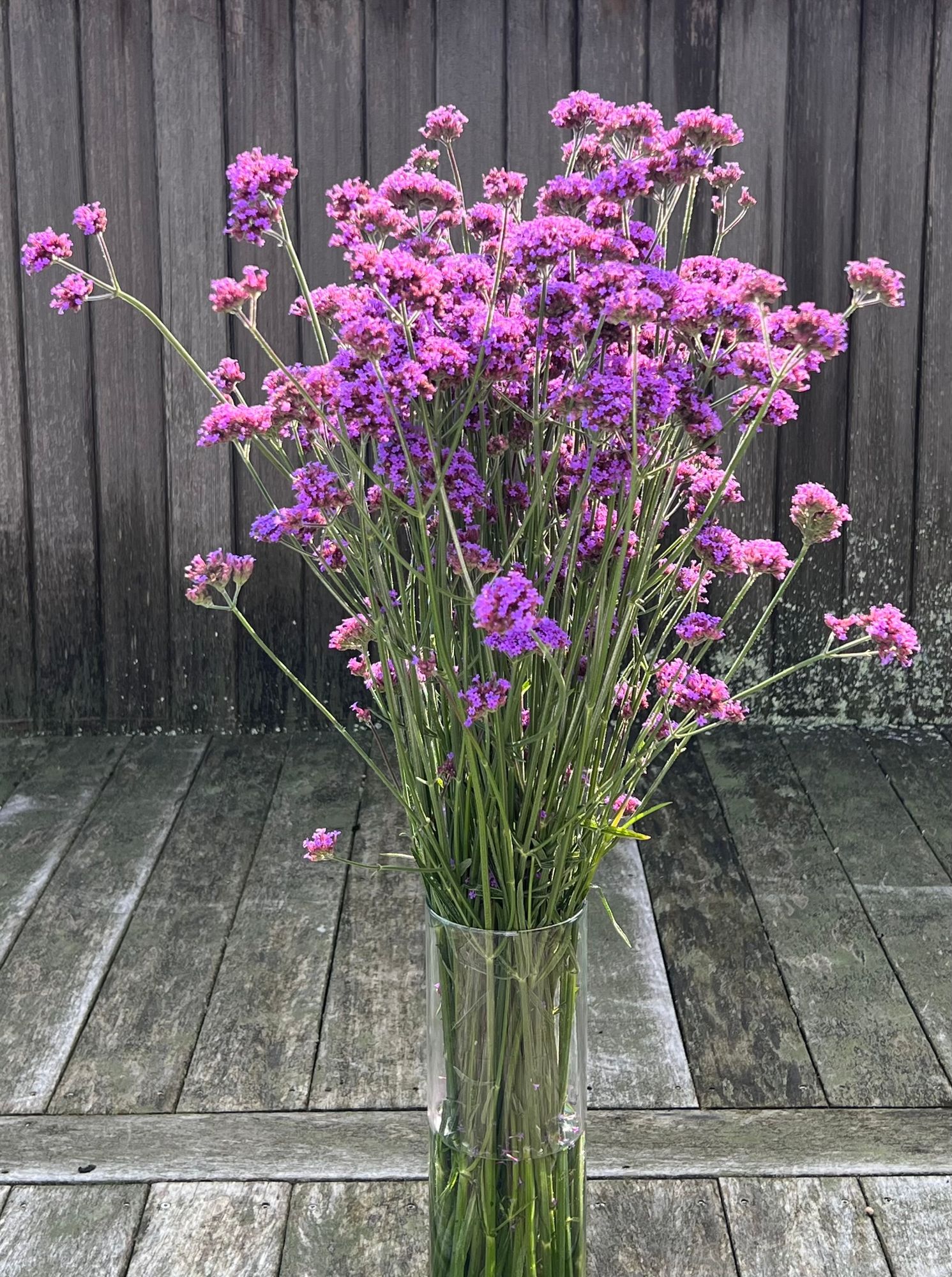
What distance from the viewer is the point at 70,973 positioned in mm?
2193

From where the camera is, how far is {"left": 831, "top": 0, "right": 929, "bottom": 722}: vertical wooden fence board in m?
3.13

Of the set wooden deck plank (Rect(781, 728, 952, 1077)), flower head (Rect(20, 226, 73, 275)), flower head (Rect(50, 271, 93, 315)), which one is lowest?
wooden deck plank (Rect(781, 728, 952, 1077))

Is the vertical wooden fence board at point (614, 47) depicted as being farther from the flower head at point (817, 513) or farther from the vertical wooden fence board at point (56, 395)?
the flower head at point (817, 513)

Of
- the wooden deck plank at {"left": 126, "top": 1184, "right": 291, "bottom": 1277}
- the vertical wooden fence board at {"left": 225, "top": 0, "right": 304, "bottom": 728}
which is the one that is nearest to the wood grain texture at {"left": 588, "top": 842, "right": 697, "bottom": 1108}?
the wooden deck plank at {"left": 126, "top": 1184, "right": 291, "bottom": 1277}

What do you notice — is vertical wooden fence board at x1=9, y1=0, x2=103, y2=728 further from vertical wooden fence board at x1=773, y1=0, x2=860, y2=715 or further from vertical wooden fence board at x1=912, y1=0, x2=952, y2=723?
vertical wooden fence board at x1=912, y1=0, x2=952, y2=723

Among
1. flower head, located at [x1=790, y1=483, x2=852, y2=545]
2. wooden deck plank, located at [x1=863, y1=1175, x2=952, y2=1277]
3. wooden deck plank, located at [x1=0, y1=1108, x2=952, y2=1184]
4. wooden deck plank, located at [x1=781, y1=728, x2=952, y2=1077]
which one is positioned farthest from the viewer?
wooden deck plank, located at [x1=781, y1=728, x2=952, y2=1077]

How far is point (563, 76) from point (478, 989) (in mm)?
2511

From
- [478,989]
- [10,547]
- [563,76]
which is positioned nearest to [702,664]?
[563,76]

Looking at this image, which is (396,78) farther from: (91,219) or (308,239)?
(91,219)

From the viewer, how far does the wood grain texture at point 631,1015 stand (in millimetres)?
1860

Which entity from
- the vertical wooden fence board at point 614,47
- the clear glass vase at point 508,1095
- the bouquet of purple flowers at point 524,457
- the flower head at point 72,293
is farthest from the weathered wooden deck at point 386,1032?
the vertical wooden fence board at point 614,47

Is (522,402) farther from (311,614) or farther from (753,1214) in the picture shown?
(311,614)

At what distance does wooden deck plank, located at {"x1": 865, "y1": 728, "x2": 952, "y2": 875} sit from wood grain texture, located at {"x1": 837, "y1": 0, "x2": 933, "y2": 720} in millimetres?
110

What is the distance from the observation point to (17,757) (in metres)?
3.20
